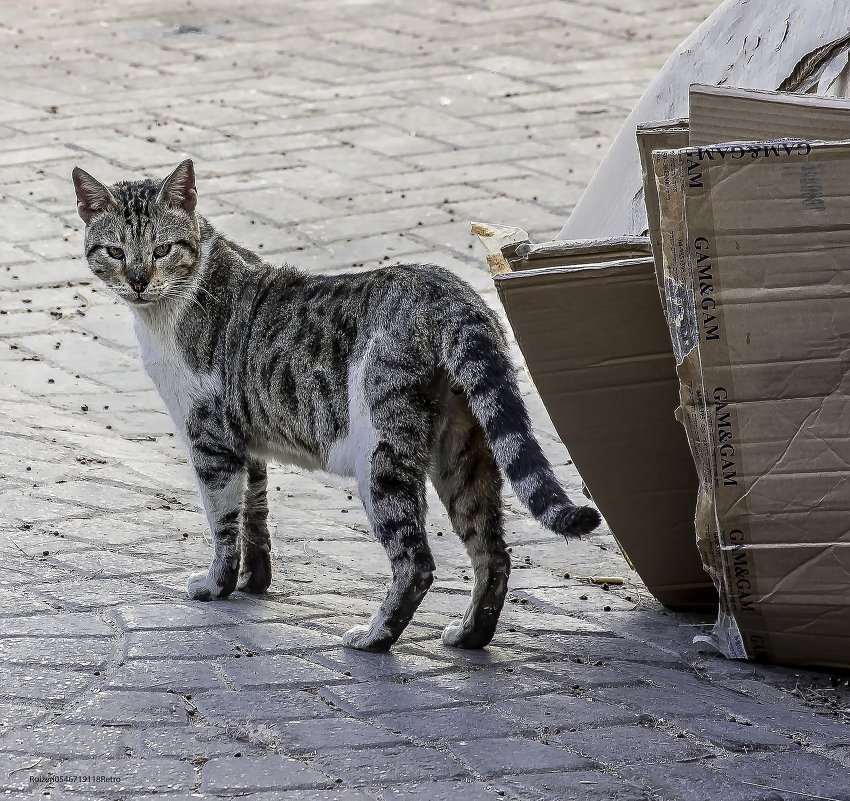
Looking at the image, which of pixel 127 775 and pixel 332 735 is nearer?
pixel 127 775

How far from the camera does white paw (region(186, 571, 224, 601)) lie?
3688mm

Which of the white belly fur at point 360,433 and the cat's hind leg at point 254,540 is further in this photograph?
the cat's hind leg at point 254,540

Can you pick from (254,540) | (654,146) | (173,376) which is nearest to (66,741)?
(254,540)

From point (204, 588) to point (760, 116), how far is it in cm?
→ 206

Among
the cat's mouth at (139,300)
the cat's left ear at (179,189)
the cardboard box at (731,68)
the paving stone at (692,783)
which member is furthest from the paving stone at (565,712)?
the cat's left ear at (179,189)

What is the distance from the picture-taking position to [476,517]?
345cm

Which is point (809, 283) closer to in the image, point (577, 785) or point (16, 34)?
point (577, 785)

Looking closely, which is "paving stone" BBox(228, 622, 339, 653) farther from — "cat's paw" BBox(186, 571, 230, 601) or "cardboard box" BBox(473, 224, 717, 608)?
"cardboard box" BBox(473, 224, 717, 608)

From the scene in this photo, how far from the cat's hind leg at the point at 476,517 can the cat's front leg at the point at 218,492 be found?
0.66 m

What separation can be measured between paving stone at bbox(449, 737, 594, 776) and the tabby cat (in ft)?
1.64

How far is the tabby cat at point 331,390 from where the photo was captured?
321 centimetres

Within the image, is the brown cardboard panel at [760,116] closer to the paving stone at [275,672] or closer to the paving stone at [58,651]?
the paving stone at [275,672]

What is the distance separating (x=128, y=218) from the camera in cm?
387

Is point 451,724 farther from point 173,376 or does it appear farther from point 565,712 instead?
point 173,376
